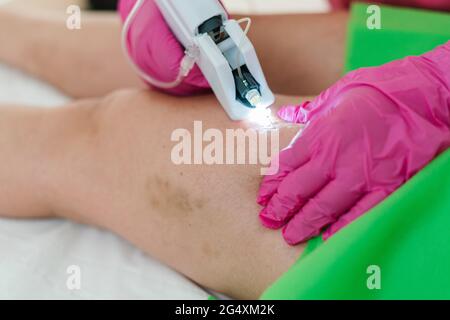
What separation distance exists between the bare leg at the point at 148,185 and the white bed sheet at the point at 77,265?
29 mm

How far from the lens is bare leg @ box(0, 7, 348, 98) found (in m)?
1.14

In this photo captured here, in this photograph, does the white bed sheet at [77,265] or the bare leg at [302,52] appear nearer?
the white bed sheet at [77,265]

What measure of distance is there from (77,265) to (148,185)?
0.65 feet

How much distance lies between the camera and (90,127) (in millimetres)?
1019

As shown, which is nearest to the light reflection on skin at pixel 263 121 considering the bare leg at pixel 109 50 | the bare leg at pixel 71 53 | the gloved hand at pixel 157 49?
the gloved hand at pixel 157 49

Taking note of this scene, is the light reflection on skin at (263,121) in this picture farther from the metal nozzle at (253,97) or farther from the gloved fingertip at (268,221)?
the gloved fingertip at (268,221)

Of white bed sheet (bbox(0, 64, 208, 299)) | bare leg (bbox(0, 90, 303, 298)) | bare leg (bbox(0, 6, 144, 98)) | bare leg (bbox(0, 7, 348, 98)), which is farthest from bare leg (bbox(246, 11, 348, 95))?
white bed sheet (bbox(0, 64, 208, 299))

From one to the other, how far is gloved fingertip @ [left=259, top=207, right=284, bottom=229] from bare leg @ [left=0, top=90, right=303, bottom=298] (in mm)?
13

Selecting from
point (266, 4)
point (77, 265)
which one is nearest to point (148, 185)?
point (77, 265)

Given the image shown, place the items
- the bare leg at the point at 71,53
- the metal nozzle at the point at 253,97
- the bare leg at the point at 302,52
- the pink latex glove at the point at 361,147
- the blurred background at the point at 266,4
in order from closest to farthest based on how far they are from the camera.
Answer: the pink latex glove at the point at 361,147
the metal nozzle at the point at 253,97
the bare leg at the point at 302,52
the bare leg at the point at 71,53
the blurred background at the point at 266,4

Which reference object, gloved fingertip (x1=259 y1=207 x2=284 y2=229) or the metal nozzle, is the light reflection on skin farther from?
gloved fingertip (x1=259 y1=207 x2=284 y2=229)

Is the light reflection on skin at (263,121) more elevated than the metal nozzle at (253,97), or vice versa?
the metal nozzle at (253,97)

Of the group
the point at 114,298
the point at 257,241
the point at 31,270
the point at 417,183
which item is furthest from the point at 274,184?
the point at 31,270

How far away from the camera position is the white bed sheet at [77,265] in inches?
36.6
